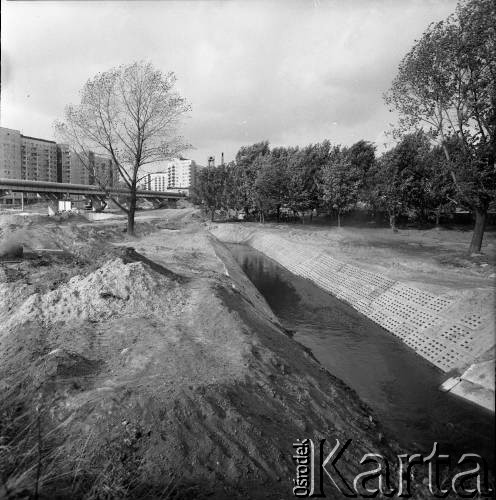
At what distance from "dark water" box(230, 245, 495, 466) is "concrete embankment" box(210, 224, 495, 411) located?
0.36m

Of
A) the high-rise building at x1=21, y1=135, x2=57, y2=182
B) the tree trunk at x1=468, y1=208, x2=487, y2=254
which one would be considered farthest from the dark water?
the high-rise building at x1=21, y1=135, x2=57, y2=182

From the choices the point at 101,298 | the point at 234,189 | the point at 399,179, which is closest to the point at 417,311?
the point at 101,298

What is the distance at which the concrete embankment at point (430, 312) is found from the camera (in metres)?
7.97

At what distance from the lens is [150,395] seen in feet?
22.6

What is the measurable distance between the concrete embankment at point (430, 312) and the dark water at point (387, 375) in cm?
36

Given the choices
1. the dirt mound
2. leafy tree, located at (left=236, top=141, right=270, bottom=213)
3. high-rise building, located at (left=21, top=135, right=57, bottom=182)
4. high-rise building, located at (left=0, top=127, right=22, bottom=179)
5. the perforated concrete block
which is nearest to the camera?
the dirt mound

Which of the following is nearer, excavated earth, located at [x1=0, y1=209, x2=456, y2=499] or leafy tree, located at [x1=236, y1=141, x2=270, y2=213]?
excavated earth, located at [x1=0, y1=209, x2=456, y2=499]

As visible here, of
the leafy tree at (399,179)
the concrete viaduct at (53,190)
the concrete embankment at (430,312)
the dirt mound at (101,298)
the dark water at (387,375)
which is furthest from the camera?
the concrete viaduct at (53,190)

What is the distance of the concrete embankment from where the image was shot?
7973 mm

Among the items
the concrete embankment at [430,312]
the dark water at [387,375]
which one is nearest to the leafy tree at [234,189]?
the concrete embankment at [430,312]

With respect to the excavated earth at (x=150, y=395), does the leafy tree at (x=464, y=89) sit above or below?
above

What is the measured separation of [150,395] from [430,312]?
13060 millimetres

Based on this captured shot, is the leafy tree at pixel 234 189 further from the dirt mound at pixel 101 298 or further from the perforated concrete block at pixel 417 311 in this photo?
the dirt mound at pixel 101 298

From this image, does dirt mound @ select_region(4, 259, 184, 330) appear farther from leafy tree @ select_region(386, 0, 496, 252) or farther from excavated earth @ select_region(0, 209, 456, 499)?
leafy tree @ select_region(386, 0, 496, 252)
